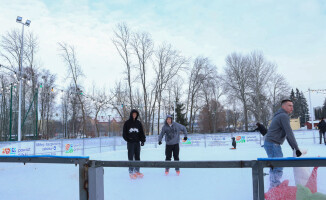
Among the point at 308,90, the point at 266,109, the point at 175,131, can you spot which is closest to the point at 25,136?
the point at 175,131

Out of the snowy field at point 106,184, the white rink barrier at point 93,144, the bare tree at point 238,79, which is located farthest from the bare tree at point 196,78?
the snowy field at point 106,184

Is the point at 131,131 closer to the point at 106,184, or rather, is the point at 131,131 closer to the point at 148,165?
the point at 106,184

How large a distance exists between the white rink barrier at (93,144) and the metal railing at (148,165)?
8.26 metres

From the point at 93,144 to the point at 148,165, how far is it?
1184 centimetres

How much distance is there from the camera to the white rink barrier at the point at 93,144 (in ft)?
30.4

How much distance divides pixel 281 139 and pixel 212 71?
32.6 metres

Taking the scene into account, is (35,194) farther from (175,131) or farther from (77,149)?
(77,149)

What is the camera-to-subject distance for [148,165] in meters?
1.72

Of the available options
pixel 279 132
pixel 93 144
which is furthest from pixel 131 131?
pixel 93 144

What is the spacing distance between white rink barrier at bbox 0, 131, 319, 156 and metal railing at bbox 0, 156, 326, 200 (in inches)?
325

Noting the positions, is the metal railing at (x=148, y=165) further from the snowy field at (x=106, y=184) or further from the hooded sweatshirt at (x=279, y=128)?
the hooded sweatshirt at (x=279, y=128)

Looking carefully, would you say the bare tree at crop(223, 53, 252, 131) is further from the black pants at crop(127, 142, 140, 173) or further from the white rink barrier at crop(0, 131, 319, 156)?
the black pants at crop(127, 142, 140, 173)

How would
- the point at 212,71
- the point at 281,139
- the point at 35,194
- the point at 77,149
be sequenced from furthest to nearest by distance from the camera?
the point at 212,71 < the point at 77,149 < the point at 281,139 < the point at 35,194

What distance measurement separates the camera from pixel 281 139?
334 centimetres
